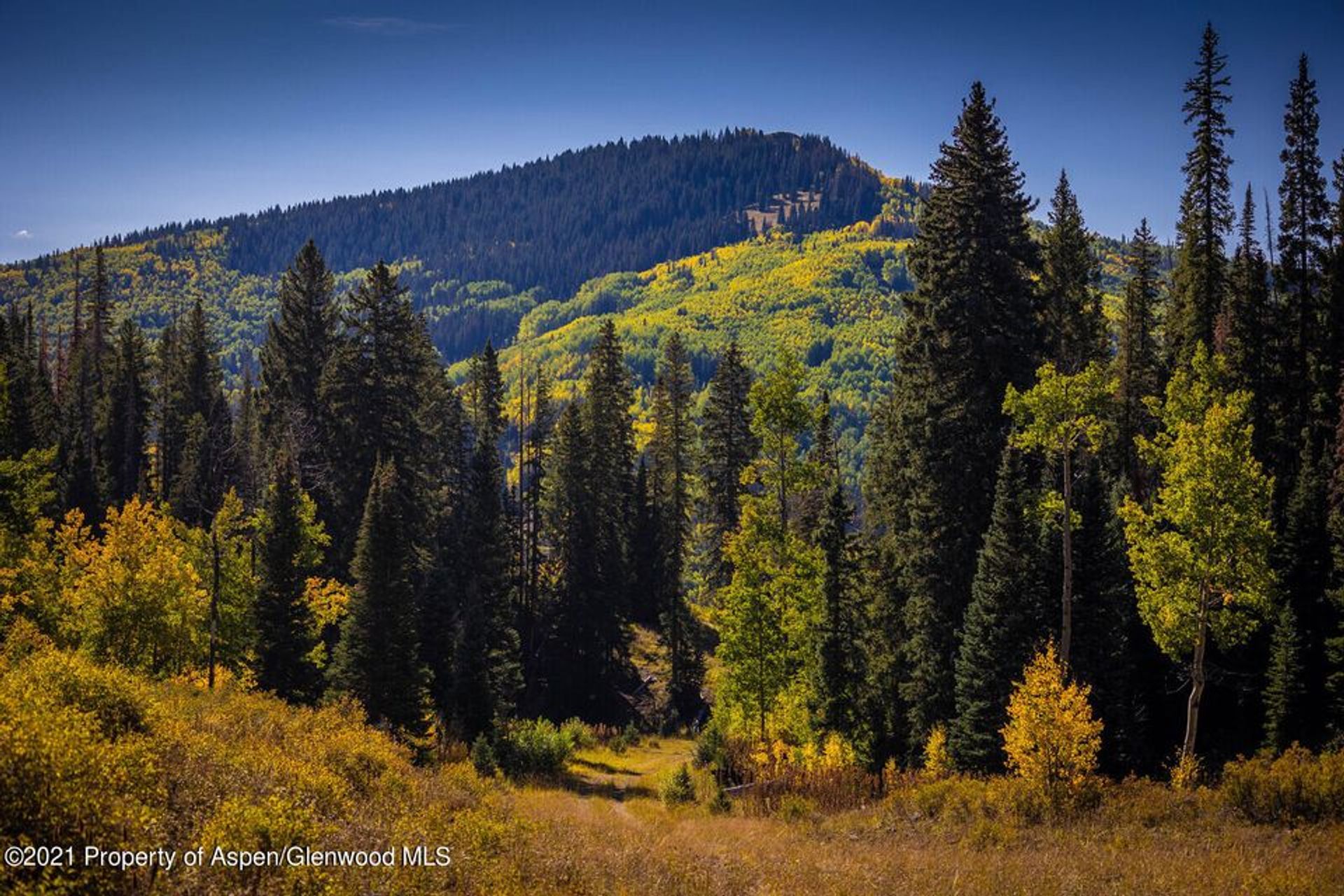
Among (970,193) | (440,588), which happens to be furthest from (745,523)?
(440,588)

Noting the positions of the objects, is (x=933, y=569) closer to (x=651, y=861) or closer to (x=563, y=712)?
(x=651, y=861)

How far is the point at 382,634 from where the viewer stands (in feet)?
104

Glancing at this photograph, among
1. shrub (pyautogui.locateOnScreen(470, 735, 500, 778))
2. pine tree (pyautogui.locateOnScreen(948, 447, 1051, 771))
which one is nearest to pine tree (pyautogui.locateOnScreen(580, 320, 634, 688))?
shrub (pyautogui.locateOnScreen(470, 735, 500, 778))

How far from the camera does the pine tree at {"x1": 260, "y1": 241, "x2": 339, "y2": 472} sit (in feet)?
145

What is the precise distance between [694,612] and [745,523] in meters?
32.8

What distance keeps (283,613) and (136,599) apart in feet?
16.1

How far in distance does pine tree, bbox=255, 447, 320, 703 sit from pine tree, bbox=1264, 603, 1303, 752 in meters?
32.8

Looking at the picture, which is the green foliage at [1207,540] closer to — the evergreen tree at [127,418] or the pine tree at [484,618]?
the pine tree at [484,618]

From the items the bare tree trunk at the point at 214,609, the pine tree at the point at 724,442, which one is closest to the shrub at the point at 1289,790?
the bare tree trunk at the point at 214,609

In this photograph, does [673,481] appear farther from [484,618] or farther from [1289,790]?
[1289,790]

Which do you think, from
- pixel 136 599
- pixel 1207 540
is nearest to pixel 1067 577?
pixel 1207 540

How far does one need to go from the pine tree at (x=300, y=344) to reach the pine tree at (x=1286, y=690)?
40465 mm

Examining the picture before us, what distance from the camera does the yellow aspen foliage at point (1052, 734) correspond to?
21.3 meters

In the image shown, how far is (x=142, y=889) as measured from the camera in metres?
9.25
